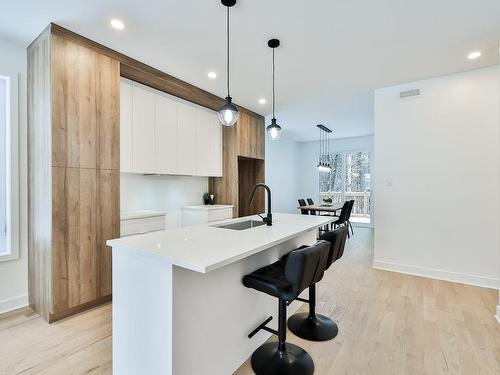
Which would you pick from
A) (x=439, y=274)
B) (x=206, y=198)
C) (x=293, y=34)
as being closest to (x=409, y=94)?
(x=293, y=34)

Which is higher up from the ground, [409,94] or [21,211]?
[409,94]

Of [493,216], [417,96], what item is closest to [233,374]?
[493,216]

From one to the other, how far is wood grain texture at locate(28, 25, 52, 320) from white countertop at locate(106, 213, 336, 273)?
1.38m

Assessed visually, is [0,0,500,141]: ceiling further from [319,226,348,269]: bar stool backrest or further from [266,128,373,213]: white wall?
[266,128,373,213]: white wall

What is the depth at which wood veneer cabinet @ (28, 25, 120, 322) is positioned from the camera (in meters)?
2.39

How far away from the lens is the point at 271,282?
1646 mm

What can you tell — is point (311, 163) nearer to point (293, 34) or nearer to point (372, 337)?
point (293, 34)

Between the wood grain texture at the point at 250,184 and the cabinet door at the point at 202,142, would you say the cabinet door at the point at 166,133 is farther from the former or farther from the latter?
the wood grain texture at the point at 250,184

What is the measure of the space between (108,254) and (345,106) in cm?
458

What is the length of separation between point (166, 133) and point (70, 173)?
1.43 meters

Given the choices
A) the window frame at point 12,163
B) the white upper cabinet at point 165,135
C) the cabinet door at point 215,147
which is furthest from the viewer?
the cabinet door at point 215,147

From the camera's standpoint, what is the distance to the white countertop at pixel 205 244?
1.25m

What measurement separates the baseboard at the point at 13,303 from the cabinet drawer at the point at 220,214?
2375 millimetres

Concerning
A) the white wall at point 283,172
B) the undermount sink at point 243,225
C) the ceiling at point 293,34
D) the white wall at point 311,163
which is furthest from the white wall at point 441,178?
the white wall at point 311,163
